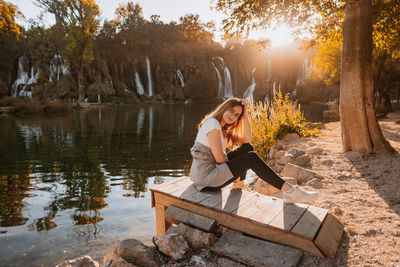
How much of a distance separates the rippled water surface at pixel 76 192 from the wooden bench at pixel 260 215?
0.98 metres

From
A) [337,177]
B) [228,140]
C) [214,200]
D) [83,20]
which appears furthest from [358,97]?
[83,20]

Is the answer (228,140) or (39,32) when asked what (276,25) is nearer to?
(228,140)

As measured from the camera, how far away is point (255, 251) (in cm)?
241

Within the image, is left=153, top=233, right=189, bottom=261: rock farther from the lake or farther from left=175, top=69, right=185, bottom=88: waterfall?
left=175, top=69, right=185, bottom=88: waterfall

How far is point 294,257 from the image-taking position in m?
2.29

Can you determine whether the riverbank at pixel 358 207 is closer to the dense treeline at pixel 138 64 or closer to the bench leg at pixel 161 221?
the bench leg at pixel 161 221

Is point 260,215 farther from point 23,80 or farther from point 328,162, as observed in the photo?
point 23,80

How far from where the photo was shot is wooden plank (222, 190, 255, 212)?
9.16 feet

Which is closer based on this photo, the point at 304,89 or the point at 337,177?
the point at 337,177

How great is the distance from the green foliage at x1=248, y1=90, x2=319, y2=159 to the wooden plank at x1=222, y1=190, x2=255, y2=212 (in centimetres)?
392

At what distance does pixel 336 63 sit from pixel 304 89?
3147 centimetres

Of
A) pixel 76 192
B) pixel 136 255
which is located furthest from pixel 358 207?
pixel 76 192

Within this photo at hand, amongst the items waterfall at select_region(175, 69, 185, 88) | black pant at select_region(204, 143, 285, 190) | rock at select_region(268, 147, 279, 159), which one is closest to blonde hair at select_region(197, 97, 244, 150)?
black pant at select_region(204, 143, 285, 190)

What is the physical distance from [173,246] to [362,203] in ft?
8.73
